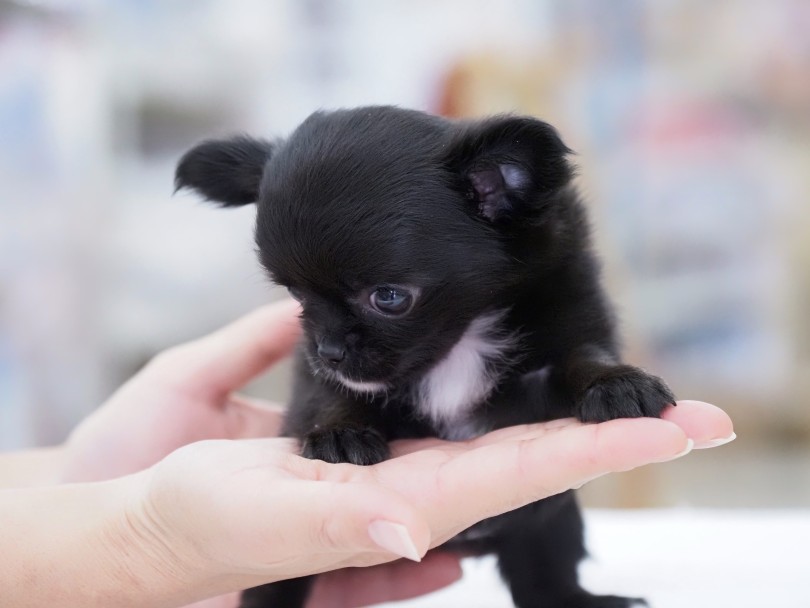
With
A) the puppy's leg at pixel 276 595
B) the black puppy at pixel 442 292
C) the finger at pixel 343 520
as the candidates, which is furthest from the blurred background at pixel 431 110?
the finger at pixel 343 520

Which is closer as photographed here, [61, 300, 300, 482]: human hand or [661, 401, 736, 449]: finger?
[661, 401, 736, 449]: finger

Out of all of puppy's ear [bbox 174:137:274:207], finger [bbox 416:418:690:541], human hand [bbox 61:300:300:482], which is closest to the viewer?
finger [bbox 416:418:690:541]

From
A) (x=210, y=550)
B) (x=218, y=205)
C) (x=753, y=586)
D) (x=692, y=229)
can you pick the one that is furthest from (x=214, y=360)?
(x=692, y=229)

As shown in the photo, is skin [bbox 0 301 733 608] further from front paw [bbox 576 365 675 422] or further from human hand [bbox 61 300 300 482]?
human hand [bbox 61 300 300 482]

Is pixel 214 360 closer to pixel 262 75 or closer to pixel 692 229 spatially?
pixel 262 75

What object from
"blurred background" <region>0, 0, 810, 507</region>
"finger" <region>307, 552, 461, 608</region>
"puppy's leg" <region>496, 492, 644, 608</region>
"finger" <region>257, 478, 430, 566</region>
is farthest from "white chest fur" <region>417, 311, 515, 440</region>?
"blurred background" <region>0, 0, 810, 507</region>

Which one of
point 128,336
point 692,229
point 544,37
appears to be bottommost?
point 128,336

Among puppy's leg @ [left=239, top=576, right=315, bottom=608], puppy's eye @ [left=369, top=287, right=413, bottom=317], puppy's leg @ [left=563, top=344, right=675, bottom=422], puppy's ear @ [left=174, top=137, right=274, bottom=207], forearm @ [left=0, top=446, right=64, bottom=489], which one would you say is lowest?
forearm @ [left=0, top=446, right=64, bottom=489]
